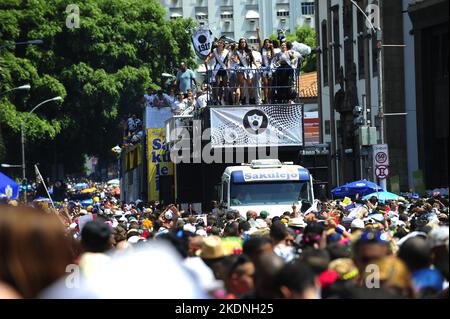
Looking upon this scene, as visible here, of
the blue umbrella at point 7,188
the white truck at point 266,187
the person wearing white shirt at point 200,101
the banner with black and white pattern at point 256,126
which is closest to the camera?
the white truck at point 266,187

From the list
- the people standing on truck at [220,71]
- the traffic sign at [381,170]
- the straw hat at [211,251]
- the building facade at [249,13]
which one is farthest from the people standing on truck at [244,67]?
the building facade at [249,13]

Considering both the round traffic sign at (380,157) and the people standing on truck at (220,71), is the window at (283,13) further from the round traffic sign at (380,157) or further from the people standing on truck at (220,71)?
the round traffic sign at (380,157)

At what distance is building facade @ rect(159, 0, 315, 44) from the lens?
4158 inches

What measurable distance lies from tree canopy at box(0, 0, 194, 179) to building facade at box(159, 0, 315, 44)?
36.3 metres

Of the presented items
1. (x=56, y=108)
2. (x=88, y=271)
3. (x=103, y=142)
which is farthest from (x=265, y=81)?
(x=103, y=142)

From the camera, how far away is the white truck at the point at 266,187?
27500 mm

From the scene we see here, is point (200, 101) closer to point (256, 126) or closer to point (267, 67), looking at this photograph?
point (267, 67)

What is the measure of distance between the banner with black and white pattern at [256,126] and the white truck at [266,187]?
191 centimetres

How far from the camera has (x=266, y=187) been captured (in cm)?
2773

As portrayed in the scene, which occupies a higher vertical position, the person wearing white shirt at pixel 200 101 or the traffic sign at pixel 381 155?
the person wearing white shirt at pixel 200 101

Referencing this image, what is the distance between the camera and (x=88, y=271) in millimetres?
7719

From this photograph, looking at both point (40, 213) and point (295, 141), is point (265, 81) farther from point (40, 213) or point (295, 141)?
point (40, 213)

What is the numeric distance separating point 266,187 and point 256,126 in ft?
8.78

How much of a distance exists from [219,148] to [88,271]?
2273 centimetres
